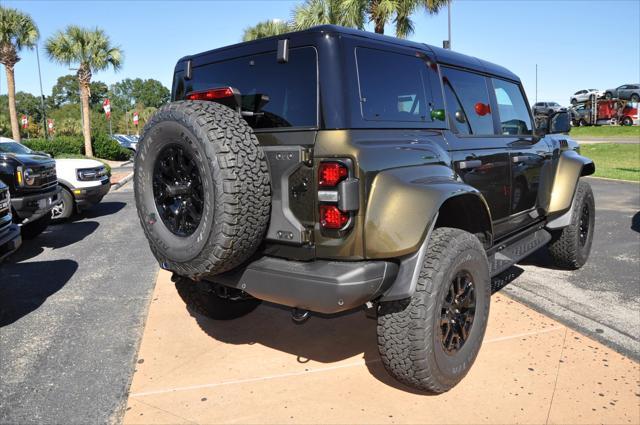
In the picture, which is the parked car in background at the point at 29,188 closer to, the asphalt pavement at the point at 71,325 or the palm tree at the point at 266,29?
the asphalt pavement at the point at 71,325

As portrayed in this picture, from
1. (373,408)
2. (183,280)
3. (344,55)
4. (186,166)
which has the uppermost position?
(344,55)

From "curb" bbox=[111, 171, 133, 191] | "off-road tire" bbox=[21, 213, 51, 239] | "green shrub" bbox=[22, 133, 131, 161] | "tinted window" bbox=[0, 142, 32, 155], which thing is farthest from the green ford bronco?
"green shrub" bbox=[22, 133, 131, 161]

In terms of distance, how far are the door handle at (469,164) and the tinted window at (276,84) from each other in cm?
113

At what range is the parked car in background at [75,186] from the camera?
8906 mm

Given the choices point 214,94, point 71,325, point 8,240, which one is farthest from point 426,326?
point 8,240

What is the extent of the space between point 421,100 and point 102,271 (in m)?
4.24

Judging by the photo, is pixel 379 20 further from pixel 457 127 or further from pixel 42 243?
pixel 457 127

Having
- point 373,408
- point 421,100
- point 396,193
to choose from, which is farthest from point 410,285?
point 421,100

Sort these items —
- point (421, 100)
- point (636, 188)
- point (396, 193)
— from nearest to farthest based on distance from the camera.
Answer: point (396, 193) → point (421, 100) → point (636, 188)

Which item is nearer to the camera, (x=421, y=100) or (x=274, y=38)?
(x=274, y=38)

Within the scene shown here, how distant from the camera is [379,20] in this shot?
1748cm

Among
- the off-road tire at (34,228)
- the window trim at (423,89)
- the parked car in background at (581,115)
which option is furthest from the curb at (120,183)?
the parked car in background at (581,115)

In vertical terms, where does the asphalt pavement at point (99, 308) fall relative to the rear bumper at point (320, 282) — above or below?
below

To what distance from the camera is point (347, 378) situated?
10.4 feet
